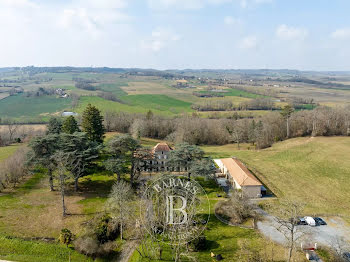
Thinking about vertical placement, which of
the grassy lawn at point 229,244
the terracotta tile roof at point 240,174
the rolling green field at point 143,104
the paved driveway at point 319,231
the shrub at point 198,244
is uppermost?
the rolling green field at point 143,104

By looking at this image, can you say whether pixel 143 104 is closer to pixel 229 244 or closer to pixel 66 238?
pixel 66 238

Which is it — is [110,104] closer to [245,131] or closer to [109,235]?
[245,131]

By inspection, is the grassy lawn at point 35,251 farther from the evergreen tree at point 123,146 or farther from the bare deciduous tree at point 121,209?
the evergreen tree at point 123,146

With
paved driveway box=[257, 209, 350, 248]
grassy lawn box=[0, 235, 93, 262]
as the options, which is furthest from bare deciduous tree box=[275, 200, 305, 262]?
grassy lawn box=[0, 235, 93, 262]

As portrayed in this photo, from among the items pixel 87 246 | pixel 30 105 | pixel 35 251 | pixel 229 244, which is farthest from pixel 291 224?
pixel 30 105

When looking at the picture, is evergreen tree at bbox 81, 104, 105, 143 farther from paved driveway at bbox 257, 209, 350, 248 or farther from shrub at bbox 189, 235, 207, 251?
paved driveway at bbox 257, 209, 350, 248

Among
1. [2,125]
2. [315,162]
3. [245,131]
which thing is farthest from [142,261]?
[2,125]

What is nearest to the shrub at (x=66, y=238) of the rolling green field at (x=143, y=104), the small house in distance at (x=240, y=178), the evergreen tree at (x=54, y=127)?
the small house in distance at (x=240, y=178)
